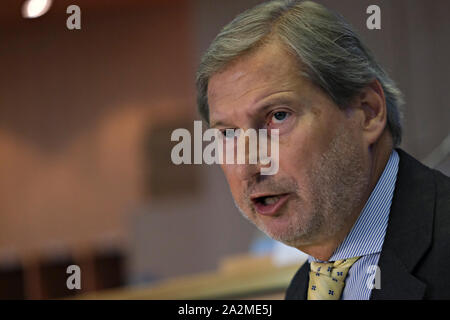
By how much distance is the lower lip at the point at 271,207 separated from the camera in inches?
38.3

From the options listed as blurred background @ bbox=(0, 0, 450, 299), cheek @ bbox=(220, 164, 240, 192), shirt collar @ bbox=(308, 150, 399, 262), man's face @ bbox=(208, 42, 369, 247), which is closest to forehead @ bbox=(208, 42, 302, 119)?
man's face @ bbox=(208, 42, 369, 247)

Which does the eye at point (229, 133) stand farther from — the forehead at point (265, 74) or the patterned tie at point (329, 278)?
the patterned tie at point (329, 278)

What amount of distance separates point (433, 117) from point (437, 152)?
0.36m

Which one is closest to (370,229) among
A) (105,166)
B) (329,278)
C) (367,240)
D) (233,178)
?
(367,240)

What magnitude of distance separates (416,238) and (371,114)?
0.20m

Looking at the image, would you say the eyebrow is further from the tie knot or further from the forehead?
the tie knot

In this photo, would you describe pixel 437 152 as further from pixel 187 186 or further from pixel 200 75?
pixel 187 186

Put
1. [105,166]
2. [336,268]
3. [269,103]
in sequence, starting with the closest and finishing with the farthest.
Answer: [269,103]
[336,268]
[105,166]

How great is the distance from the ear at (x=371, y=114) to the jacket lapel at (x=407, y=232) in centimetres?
11

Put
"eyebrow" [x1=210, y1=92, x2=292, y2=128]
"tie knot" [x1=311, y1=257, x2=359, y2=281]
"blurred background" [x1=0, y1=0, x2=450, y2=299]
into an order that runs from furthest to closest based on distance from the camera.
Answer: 1. "blurred background" [x1=0, y1=0, x2=450, y2=299]
2. "tie knot" [x1=311, y1=257, x2=359, y2=281]
3. "eyebrow" [x1=210, y1=92, x2=292, y2=128]

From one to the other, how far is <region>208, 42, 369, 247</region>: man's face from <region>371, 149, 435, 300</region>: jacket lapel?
8 cm

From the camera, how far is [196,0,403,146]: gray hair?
3.17 feet

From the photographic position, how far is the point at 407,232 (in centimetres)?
103
